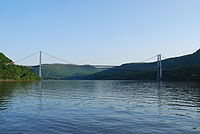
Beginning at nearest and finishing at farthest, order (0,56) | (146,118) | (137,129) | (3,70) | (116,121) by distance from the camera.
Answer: (137,129) < (116,121) < (146,118) < (3,70) < (0,56)

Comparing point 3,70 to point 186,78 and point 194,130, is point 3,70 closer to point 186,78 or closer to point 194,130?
point 186,78

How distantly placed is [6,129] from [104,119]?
21.7 ft

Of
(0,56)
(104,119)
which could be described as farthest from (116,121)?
(0,56)

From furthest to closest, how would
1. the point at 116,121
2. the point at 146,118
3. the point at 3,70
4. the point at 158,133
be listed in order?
the point at 3,70, the point at 146,118, the point at 116,121, the point at 158,133

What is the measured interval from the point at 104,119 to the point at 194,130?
6.06m

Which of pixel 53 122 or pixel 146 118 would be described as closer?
pixel 53 122

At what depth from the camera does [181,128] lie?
39.8ft

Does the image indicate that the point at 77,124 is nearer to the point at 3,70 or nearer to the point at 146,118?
the point at 146,118

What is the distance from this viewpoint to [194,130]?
11648 mm

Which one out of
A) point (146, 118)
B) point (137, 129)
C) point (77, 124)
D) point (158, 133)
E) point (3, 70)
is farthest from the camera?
point (3, 70)

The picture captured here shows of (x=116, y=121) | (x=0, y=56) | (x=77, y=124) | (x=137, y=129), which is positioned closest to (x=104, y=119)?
(x=116, y=121)

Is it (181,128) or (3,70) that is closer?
(181,128)

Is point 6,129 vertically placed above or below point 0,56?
below

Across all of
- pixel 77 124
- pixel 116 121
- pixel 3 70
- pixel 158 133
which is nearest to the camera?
pixel 158 133
